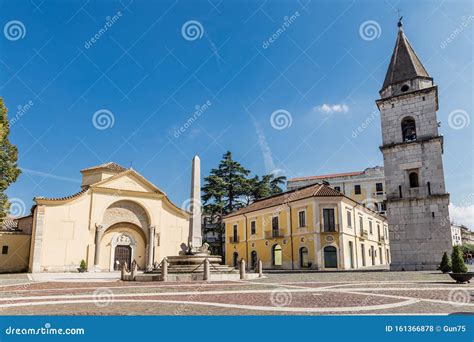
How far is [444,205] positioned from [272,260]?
55.0 ft

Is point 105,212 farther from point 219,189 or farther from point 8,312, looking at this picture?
point 8,312

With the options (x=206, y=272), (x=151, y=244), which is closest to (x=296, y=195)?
(x=151, y=244)

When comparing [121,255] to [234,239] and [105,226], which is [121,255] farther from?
[234,239]

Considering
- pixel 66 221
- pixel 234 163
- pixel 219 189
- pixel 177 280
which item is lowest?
pixel 177 280

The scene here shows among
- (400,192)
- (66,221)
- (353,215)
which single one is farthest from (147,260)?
(400,192)

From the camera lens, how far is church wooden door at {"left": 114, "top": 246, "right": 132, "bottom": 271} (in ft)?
104

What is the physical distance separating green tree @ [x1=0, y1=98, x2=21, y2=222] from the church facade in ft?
15.7

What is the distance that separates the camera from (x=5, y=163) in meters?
23.2

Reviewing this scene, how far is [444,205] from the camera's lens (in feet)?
72.8

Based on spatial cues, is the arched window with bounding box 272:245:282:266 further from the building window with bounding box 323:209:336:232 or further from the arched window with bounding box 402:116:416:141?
the arched window with bounding box 402:116:416:141

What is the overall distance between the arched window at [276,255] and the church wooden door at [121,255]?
43.5ft

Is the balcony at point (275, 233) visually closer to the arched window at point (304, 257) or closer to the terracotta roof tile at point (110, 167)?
the arched window at point (304, 257)

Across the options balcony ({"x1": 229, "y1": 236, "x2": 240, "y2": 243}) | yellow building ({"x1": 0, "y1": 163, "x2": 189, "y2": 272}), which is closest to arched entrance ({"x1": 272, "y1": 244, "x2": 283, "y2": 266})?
balcony ({"x1": 229, "y1": 236, "x2": 240, "y2": 243})

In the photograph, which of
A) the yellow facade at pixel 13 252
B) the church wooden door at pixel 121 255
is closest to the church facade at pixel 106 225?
the church wooden door at pixel 121 255
